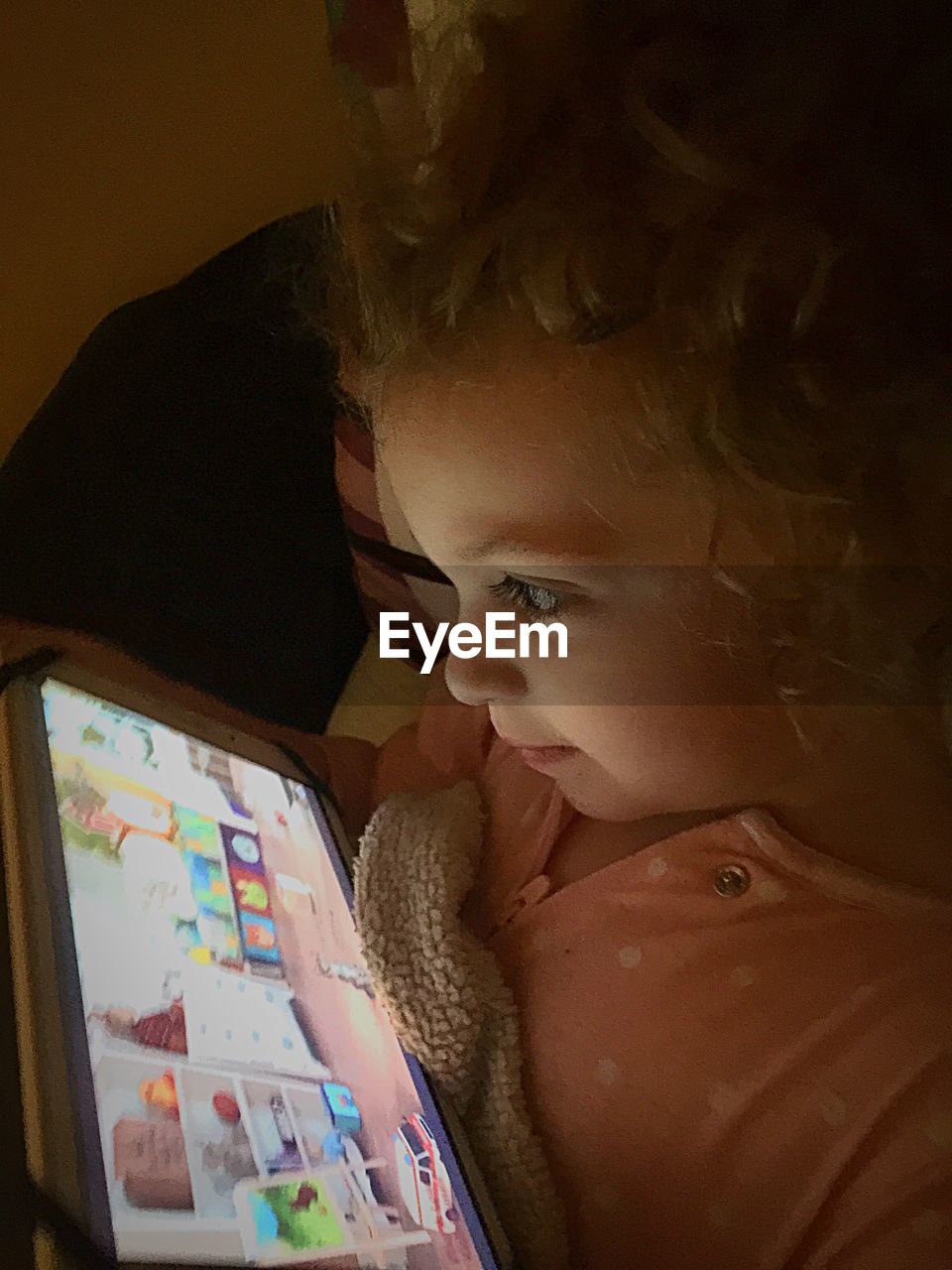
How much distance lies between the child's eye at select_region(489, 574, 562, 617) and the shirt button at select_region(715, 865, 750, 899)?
19 cm

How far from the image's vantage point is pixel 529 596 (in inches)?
19.3

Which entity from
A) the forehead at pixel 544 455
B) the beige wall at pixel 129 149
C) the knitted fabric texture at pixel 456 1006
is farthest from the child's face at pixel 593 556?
the beige wall at pixel 129 149

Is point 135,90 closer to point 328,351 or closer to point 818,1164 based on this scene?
point 328,351

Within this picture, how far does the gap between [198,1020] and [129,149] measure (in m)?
0.71

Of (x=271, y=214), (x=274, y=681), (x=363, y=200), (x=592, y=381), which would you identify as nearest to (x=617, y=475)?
(x=592, y=381)

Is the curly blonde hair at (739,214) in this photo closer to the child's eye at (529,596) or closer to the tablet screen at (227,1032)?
the child's eye at (529,596)

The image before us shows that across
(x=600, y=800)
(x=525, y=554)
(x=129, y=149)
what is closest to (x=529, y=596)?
(x=525, y=554)

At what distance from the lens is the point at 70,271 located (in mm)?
844

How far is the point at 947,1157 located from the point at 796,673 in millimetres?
236

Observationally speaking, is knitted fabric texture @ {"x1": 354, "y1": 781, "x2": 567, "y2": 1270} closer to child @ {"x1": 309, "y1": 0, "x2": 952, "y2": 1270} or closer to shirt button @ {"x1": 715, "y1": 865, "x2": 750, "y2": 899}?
child @ {"x1": 309, "y1": 0, "x2": 952, "y2": 1270}

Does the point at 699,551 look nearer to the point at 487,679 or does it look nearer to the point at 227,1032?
the point at 487,679

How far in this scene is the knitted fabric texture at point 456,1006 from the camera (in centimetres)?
56

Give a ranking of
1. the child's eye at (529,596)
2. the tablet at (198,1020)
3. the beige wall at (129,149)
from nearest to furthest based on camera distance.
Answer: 1. the tablet at (198,1020)
2. the child's eye at (529,596)
3. the beige wall at (129,149)

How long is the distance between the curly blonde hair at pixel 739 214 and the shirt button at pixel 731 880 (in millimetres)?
219
